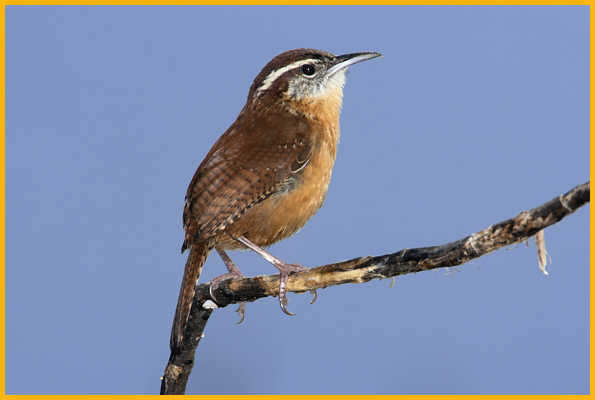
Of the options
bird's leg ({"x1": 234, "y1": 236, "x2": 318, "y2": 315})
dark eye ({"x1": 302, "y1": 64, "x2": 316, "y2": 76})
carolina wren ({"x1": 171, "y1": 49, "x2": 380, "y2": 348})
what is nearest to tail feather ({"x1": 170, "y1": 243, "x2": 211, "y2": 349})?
carolina wren ({"x1": 171, "y1": 49, "x2": 380, "y2": 348})

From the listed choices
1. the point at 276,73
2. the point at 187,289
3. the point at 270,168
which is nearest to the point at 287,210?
the point at 270,168

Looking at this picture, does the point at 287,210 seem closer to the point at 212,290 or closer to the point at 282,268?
the point at 282,268

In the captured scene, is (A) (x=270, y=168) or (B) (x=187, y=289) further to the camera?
(A) (x=270, y=168)

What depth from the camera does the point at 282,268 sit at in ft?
10.8

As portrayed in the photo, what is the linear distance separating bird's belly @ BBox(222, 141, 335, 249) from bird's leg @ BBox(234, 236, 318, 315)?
5cm

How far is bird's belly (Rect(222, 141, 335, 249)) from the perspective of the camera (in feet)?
11.3

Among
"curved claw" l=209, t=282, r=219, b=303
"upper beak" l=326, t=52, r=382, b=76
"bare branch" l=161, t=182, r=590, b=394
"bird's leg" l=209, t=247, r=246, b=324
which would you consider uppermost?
"upper beak" l=326, t=52, r=382, b=76

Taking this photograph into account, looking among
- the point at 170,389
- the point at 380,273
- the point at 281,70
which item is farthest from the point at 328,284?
the point at 281,70

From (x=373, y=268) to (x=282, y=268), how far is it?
2.29ft

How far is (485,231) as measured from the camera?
2379mm

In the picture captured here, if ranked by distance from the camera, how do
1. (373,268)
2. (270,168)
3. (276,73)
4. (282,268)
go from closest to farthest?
1. (373,268)
2. (282,268)
3. (270,168)
4. (276,73)

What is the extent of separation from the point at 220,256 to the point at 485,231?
1.75m

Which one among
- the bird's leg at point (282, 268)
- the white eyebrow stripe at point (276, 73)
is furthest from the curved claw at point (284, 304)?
the white eyebrow stripe at point (276, 73)

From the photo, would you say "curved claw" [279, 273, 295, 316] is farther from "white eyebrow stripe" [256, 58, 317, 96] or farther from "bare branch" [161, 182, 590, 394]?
"white eyebrow stripe" [256, 58, 317, 96]
